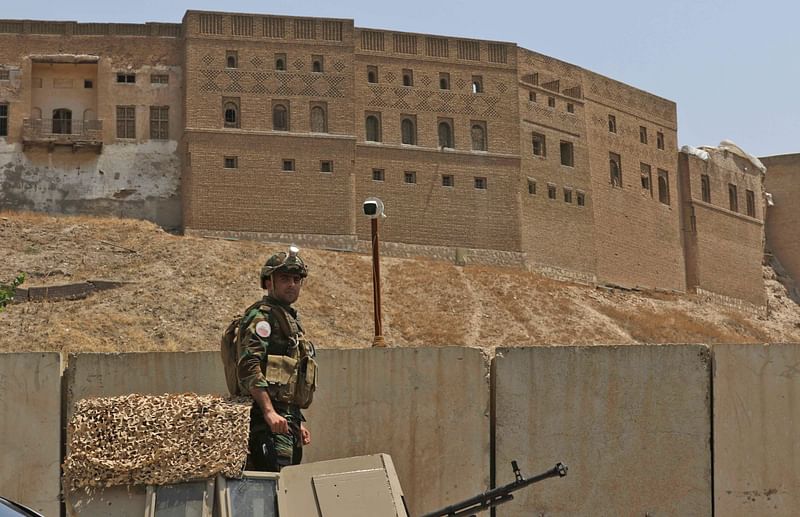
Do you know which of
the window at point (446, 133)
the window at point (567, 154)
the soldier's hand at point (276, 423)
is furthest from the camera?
the window at point (567, 154)

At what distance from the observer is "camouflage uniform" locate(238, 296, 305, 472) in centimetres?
789

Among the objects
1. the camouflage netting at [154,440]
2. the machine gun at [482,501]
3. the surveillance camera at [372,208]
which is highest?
the surveillance camera at [372,208]

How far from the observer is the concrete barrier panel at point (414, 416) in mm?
9180

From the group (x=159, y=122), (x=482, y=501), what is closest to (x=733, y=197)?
(x=159, y=122)

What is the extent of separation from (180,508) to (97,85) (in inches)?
1543

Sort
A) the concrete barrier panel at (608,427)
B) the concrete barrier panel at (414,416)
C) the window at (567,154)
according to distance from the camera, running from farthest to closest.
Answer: the window at (567,154), the concrete barrier panel at (608,427), the concrete barrier panel at (414,416)

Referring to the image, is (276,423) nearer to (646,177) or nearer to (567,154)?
(567,154)

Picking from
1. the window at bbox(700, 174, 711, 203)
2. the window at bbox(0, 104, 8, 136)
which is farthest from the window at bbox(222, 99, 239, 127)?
the window at bbox(700, 174, 711, 203)

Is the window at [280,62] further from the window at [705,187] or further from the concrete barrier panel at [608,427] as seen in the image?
the concrete barrier panel at [608,427]

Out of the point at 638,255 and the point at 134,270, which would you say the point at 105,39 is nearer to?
the point at 134,270

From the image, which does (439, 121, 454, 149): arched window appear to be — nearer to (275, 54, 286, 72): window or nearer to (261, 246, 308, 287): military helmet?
(275, 54, 286, 72): window

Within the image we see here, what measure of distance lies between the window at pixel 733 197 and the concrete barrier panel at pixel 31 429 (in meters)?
52.9

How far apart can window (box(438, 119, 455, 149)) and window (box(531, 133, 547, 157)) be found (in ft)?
10.4

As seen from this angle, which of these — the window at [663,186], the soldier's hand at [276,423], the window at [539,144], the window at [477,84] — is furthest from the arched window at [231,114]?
the soldier's hand at [276,423]
